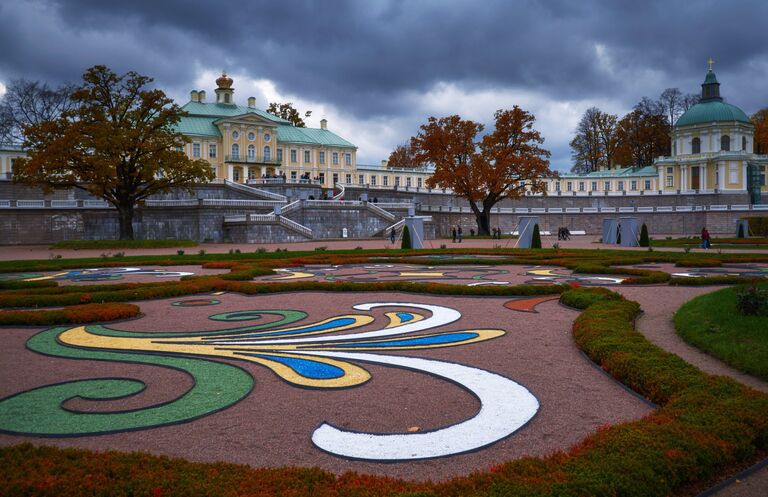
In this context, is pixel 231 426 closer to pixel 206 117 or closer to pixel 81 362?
pixel 81 362

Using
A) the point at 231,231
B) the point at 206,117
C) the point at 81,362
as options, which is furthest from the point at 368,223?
the point at 81,362

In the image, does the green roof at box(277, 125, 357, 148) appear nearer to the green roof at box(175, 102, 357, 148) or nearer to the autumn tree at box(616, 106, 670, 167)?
the green roof at box(175, 102, 357, 148)

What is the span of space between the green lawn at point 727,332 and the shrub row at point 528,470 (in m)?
2.05

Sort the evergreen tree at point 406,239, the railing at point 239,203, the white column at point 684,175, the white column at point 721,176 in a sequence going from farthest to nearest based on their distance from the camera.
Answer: the white column at point 684,175 → the white column at point 721,176 → the railing at point 239,203 → the evergreen tree at point 406,239

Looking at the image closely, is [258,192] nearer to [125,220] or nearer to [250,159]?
[125,220]

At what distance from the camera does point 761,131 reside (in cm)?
8312

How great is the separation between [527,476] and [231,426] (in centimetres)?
269

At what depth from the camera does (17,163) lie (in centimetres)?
3972

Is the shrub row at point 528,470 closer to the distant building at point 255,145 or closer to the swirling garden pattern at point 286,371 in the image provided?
the swirling garden pattern at point 286,371

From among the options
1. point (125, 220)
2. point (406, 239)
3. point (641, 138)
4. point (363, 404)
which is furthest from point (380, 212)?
point (641, 138)

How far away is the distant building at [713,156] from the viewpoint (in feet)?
264

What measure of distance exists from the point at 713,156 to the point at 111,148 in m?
74.8

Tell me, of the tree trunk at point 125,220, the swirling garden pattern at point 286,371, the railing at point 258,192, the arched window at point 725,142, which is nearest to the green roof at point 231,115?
the railing at point 258,192

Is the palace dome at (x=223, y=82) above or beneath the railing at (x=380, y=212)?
above
